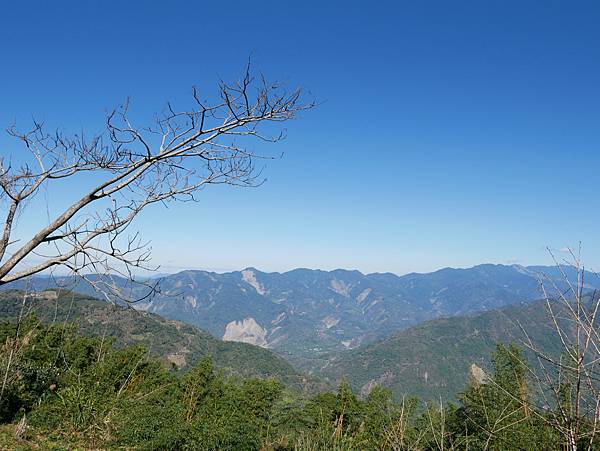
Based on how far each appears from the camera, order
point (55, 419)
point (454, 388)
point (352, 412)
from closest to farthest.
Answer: point (55, 419) → point (352, 412) → point (454, 388)

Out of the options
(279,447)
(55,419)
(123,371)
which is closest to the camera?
(55,419)

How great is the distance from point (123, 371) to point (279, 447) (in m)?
7.91

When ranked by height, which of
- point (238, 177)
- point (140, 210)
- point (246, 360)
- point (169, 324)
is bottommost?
point (246, 360)

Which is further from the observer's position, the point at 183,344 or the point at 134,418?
the point at 183,344

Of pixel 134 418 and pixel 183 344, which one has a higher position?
pixel 134 418

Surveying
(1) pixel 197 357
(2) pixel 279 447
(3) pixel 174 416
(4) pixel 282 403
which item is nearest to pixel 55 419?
(3) pixel 174 416

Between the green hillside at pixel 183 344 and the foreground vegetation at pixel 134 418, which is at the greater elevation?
the foreground vegetation at pixel 134 418

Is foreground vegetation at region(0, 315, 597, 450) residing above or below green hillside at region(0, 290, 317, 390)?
above

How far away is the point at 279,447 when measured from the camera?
1422 cm

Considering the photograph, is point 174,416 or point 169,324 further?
point 169,324

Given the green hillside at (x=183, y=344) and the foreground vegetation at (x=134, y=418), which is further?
the green hillside at (x=183, y=344)

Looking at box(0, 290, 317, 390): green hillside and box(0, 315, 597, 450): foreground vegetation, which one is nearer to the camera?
box(0, 315, 597, 450): foreground vegetation

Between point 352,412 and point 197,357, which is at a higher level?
point 352,412

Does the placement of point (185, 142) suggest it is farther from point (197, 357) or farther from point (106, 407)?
point (197, 357)
